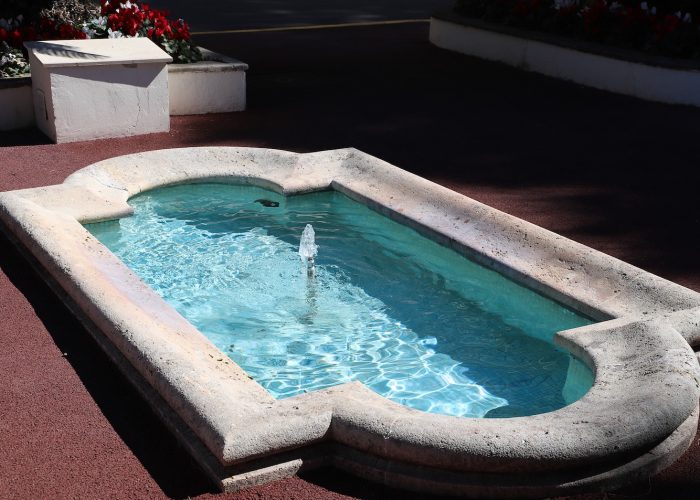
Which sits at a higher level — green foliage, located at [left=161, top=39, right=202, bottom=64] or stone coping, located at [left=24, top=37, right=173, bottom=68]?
stone coping, located at [left=24, top=37, right=173, bottom=68]

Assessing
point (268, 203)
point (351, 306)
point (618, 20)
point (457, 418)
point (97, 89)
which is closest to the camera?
point (457, 418)

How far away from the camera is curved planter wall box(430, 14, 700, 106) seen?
31.8 ft

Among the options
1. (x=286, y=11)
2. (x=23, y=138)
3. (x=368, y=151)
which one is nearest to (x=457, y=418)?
(x=368, y=151)

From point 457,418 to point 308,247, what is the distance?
2.72 metres

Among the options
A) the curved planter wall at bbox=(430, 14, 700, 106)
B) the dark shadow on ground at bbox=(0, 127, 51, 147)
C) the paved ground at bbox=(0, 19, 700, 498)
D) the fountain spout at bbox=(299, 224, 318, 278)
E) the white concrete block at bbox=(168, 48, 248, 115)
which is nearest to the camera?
the paved ground at bbox=(0, 19, 700, 498)

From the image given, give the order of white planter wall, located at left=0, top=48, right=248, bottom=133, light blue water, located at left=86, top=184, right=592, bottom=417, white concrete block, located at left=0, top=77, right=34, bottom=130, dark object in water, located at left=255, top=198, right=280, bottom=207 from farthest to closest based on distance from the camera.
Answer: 1. white planter wall, located at left=0, top=48, right=248, bottom=133
2. white concrete block, located at left=0, top=77, right=34, bottom=130
3. dark object in water, located at left=255, top=198, right=280, bottom=207
4. light blue water, located at left=86, top=184, right=592, bottom=417

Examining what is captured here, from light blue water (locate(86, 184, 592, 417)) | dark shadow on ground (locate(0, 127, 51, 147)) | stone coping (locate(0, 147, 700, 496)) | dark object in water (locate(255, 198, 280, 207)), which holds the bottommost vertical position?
light blue water (locate(86, 184, 592, 417))

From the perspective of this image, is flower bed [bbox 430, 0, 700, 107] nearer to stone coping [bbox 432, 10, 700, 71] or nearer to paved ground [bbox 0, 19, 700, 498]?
stone coping [bbox 432, 10, 700, 71]

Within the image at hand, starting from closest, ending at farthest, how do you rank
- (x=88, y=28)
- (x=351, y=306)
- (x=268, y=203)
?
(x=351, y=306)
(x=268, y=203)
(x=88, y=28)

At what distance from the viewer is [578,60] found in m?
10.6

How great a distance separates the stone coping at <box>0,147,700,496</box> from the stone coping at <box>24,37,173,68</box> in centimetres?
196

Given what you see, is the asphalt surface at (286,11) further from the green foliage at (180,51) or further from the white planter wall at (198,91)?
the white planter wall at (198,91)

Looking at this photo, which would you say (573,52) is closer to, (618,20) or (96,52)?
(618,20)

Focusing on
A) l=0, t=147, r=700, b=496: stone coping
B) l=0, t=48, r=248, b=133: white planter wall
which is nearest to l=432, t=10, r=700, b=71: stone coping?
l=0, t=48, r=248, b=133: white planter wall
